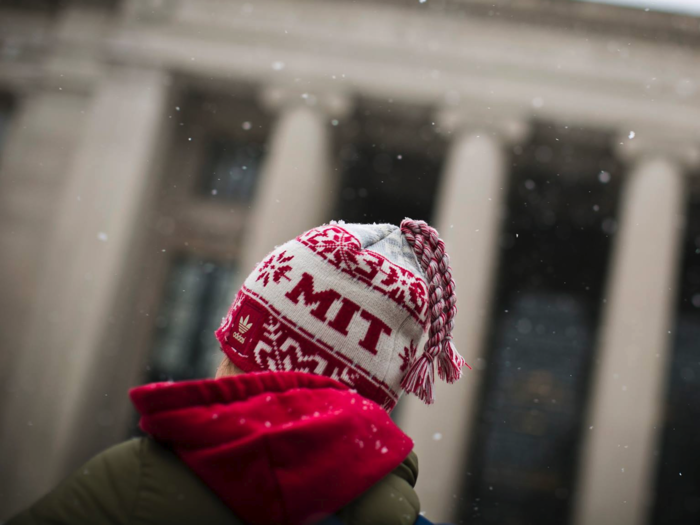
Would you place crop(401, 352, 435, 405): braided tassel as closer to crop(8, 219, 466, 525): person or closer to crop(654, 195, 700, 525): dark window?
crop(8, 219, 466, 525): person

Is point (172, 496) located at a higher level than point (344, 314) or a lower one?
lower

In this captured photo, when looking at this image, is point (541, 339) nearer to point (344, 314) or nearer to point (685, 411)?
point (685, 411)

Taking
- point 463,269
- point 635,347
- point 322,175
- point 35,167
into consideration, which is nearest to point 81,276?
point 35,167

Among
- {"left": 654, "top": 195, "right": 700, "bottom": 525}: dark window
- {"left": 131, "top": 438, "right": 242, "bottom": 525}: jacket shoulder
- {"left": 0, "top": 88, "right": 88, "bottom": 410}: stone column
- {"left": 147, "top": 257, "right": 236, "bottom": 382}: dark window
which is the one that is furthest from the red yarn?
{"left": 654, "top": 195, "right": 700, "bottom": 525}: dark window

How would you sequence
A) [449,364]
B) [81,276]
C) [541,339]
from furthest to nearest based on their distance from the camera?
[541,339] < [81,276] < [449,364]

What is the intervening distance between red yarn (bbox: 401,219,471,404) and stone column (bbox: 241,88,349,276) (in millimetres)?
11567

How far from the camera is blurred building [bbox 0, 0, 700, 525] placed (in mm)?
13188

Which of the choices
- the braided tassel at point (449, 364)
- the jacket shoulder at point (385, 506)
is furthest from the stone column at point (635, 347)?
the jacket shoulder at point (385, 506)

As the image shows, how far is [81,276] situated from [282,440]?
13763 mm

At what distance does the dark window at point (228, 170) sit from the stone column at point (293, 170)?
2645mm

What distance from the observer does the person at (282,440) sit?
49.7 inches

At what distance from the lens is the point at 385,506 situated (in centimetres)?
135

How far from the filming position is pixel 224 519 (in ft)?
4.22

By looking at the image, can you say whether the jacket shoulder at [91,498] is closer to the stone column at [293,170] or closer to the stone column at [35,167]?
the stone column at [293,170]
